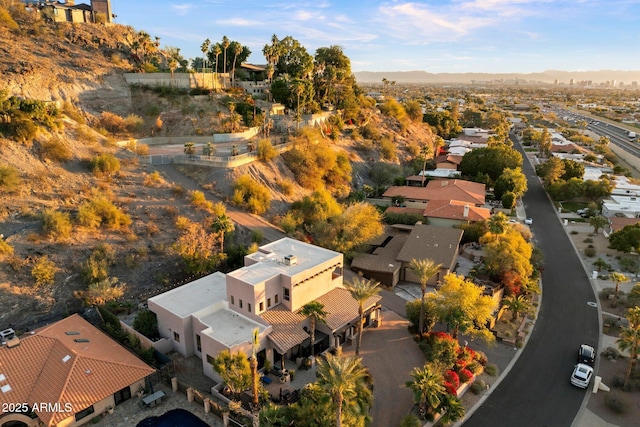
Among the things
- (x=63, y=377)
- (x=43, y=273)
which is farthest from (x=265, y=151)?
(x=63, y=377)

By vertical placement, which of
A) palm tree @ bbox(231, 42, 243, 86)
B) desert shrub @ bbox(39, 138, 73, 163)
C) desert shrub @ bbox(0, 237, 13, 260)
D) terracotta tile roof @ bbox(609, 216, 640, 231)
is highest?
palm tree @ bbox(231, 42, 243, 86)

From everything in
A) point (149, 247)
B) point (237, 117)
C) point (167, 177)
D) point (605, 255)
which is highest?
point (237, 117)

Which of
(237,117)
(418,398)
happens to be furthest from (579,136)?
(418,398)

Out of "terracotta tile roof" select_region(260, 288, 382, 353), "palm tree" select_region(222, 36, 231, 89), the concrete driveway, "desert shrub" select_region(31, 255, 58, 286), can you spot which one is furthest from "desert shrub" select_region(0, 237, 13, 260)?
"palm tree" select_region(222, 36, 231, 89)

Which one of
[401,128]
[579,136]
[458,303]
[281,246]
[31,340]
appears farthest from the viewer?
[579,136]

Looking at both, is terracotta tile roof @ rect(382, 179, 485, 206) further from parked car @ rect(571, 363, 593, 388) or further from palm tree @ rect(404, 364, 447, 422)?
palm tree @ rect(404, 364, 447, 422)

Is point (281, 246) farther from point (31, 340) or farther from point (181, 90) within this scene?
point (181, 90)

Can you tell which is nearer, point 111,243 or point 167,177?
point 111,243

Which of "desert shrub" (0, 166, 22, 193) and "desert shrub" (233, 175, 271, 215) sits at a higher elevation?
"desert shrub" (0, 166, 22, 193)
